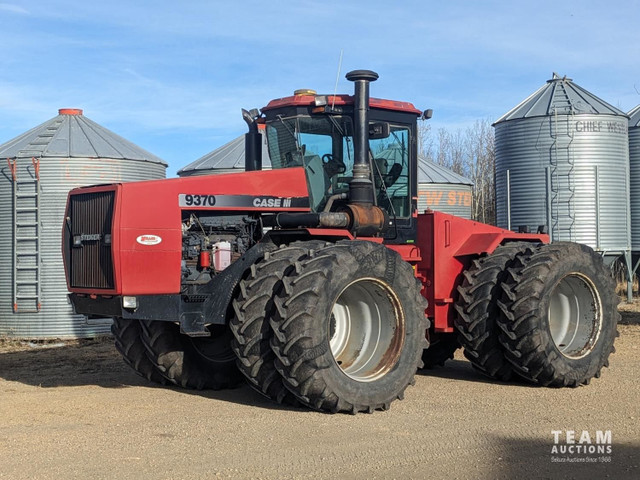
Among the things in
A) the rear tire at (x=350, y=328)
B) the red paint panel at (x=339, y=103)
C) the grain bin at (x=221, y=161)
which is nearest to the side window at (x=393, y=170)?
the red paint panel at (x=339, y=103)

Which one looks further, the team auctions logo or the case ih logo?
the case ih logo

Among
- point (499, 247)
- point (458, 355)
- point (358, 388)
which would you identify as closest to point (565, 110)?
point (458, 355)

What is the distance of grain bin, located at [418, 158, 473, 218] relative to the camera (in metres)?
21.1

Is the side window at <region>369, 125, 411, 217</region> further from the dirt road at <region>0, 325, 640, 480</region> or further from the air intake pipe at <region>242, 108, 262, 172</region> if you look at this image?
the dirt road at <region>0, 325, 640, 480</region>

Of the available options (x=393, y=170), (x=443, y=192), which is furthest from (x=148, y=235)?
(x=443, y=192)

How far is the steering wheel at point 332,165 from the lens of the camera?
865 centimetres

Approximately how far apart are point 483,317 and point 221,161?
11.6 m

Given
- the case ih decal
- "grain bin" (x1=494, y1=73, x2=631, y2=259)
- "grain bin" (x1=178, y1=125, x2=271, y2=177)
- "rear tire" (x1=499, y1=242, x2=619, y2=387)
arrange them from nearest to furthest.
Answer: the case ih decal
"rear tire" (x1=499, y1=242, x2=619, y2=387)
"grain bin" (x1=494, y1=73, x2=631, y2=259)
"grain bin" (x1=178, y1=125, x2=271, y2=177)

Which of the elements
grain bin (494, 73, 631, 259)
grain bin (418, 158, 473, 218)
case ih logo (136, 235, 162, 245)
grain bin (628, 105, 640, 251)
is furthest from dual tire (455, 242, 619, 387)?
grain bin (418, 158, 473, 218)

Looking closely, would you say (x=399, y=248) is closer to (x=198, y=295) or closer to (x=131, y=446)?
(x=198, y=295)

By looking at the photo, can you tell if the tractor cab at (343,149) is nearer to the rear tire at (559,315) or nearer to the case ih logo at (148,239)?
the rear tire at (559,315)

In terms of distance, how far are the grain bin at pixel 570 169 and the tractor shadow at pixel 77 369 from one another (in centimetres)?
869

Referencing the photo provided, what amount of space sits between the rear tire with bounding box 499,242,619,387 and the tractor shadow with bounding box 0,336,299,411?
2517 millimetres

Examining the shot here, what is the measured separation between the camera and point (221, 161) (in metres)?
19.3
